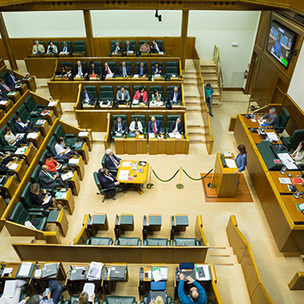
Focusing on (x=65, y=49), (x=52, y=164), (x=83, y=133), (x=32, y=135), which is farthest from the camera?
(x=65, y=49)

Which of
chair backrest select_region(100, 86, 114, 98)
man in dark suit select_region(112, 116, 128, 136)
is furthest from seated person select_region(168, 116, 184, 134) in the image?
chair backrest select_region(100, 86, 114, 98)

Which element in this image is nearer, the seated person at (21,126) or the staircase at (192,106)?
the seated person at (21,126)

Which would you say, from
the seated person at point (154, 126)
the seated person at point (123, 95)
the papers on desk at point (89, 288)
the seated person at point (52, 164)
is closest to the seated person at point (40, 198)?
the seated person at point (52, 164)

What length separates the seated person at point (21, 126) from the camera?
851cm

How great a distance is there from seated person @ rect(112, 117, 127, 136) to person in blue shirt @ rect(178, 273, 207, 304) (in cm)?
521

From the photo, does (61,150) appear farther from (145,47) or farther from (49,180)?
(145,47)

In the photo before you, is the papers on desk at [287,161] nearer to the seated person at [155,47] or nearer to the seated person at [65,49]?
the seated person at [155,47]

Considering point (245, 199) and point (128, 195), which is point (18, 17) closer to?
point (128, 195)

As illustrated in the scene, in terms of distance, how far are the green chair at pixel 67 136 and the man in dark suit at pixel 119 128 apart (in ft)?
4.10

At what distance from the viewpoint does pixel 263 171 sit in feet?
22.8

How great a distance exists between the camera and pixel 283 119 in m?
8.70

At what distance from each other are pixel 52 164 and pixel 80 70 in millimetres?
5025

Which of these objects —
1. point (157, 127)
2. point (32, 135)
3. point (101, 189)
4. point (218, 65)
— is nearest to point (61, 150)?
point (32, 135)

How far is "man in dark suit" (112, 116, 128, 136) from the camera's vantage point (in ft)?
29.3
